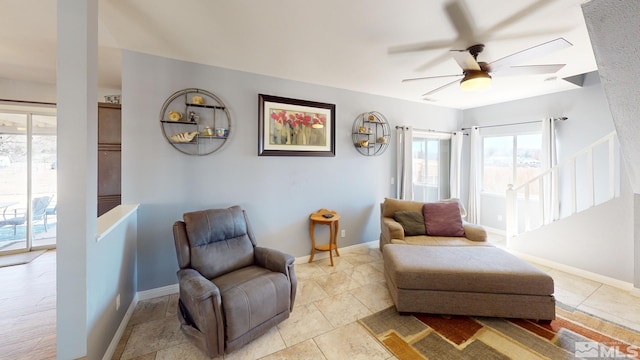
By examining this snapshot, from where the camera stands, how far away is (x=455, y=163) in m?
4.95

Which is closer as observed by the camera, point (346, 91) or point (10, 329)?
point (10, 329)

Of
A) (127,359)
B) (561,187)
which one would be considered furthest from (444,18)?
(561,187)

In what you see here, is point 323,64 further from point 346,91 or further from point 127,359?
point 127,359

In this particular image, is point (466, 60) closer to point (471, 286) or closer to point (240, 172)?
point (471, 286)

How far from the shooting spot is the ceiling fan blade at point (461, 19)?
69.1 inches

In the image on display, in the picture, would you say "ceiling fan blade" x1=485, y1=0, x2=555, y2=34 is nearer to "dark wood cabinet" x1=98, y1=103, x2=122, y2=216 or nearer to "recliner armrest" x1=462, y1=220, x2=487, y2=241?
"recliner armrest" x1=462, y1=220, x2=487, y2=241

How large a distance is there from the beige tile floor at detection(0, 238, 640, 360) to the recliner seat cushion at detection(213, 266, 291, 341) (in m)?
0.24

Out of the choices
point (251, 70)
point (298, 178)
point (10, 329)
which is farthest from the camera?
point (298, 178)

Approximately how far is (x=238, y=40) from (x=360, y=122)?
2.25 m

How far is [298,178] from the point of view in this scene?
11.4ft

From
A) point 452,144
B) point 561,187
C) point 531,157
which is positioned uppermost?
point 452,144

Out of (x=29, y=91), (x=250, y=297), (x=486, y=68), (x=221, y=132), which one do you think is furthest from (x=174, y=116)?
(x=486, y=68)

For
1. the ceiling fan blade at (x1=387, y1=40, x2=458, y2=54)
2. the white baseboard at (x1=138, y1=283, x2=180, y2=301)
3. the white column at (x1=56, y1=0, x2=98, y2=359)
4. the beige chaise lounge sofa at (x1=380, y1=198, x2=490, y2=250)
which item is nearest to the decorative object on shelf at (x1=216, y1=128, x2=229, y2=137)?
the white column at (x1=56, y1=0, x2=98, y2=359)

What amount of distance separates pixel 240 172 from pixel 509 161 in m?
5.04
